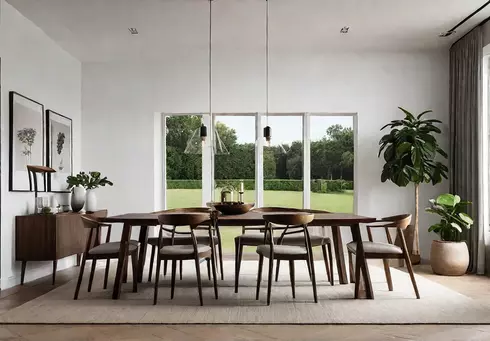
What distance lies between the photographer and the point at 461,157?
7480 millimetres

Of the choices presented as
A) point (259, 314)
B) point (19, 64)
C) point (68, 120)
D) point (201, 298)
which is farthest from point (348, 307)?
point (68, 120)

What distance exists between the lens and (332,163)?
837 cm

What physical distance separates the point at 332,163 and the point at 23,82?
14.5ft

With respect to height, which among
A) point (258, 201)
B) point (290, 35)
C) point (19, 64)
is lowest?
point (258, 201)

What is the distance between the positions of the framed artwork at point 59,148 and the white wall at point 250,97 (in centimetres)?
55

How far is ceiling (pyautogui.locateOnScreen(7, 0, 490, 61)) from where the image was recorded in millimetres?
5992

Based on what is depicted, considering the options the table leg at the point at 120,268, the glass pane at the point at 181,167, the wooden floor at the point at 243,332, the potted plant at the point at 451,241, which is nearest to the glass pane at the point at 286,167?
the glass pane at the point at 181,167

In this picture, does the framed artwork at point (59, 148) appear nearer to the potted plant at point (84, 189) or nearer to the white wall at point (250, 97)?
the potted plant at point (84, 189)

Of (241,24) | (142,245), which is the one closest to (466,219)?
(241,24)

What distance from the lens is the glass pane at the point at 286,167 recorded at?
8.41 m

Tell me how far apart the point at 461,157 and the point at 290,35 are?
2.81 meters

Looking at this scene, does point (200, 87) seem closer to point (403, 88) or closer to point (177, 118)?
point (177, 118)

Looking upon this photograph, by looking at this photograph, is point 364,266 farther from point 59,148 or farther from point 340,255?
point 59,148

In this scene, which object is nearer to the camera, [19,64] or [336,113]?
[19,64]
